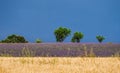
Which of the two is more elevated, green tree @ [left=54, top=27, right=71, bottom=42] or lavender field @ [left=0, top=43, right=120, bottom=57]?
green tree @ [left=54, top=27, right=71, bottom=42]

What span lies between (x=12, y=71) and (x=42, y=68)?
619mm

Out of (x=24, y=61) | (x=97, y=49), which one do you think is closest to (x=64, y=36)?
(x=97, y=49)

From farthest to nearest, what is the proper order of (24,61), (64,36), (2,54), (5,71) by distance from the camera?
(64,36) < (2,54) < (24,61) < (5,71)

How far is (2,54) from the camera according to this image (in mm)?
8570

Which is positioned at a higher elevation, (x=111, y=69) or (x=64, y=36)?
(x=64, y=36)

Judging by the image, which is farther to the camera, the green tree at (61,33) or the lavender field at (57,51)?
the green tree at (61,33)

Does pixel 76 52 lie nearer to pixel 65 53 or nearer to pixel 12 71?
pixel 65 53

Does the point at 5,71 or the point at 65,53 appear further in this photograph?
the point at 65,53

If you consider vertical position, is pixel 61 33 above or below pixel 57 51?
above

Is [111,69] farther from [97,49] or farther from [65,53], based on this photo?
[97,49]

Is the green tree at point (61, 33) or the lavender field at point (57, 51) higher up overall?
the green tree at point (61, 33)

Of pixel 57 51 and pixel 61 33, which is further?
pixel 61 33

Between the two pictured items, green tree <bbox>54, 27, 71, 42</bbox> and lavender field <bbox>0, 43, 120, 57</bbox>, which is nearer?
lavender field <bbox>0, 43, 120, 57</bbox>

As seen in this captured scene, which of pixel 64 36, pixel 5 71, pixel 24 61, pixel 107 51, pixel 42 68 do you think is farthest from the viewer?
pixel 64 36
